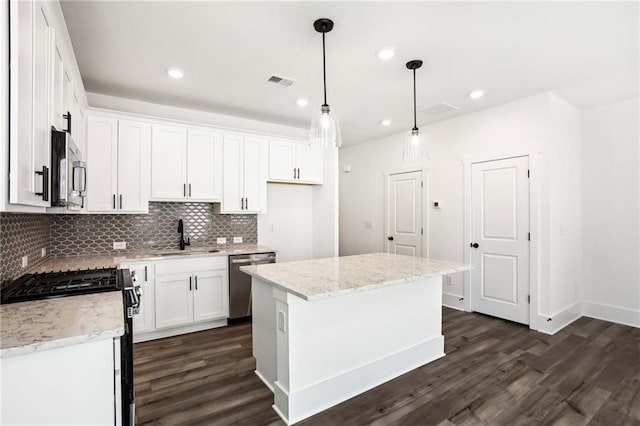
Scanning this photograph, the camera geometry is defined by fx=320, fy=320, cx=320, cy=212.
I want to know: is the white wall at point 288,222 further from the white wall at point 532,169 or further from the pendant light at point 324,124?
the pendant light at point 324,124

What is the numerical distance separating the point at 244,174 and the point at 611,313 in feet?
16.2

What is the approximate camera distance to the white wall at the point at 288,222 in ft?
16.1

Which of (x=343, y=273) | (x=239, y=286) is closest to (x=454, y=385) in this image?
(x=343, y=273)

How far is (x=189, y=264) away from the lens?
358 centimetres

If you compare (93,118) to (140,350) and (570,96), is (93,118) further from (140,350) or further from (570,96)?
(570,96)

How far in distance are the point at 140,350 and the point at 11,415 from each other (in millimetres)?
2236

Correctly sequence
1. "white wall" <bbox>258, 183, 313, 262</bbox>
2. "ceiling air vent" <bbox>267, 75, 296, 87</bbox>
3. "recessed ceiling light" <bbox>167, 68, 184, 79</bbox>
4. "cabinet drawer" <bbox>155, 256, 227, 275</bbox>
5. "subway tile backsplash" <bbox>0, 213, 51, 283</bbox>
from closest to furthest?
"subway tile backsplash" <bbox>0, 213, 51, 283</bbox> → "recessed ceiling light" <bbox>167, 68, 184, 79</bbox> → "ceiling air vent" <bbox>267, 75, 296, 87</bbox> → "cabinet drawer" <bbox>155, 256, 227, 275</bbox> → "white wall" <bbox>258, 183, 313, 262</bbox>

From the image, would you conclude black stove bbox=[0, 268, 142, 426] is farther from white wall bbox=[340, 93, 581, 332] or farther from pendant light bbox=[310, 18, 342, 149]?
white wall bbox=[340, 93, 581, 332]

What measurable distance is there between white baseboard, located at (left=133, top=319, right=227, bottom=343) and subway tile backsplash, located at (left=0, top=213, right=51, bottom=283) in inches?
47.3

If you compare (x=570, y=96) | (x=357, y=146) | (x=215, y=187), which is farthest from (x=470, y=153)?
(x=215, y=187)

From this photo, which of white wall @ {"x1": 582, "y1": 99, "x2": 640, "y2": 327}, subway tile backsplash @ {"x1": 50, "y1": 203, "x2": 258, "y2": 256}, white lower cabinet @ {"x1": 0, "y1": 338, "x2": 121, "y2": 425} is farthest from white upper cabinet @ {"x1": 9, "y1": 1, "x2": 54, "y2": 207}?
white wall @ {"x1": 582, "y1": 99, "x2": 640, "y2": 327}

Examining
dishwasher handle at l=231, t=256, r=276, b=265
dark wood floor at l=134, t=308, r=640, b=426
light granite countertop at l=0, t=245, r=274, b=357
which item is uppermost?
light granite countertop at l=0, t=245, r=274, b=357

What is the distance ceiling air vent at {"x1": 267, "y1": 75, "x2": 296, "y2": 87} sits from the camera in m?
3.18

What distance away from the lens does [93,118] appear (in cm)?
333
